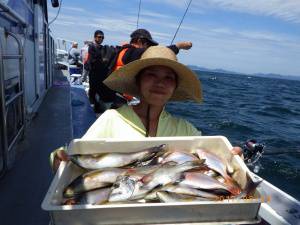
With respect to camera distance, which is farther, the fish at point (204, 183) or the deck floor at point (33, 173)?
the deck floor at point (33, 173)

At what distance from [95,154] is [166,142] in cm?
45

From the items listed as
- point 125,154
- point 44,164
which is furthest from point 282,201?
point 44,164

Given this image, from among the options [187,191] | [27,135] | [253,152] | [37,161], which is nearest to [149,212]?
[187,191]

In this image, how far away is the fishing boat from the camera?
8.58ft

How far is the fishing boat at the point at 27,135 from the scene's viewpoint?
103 inches

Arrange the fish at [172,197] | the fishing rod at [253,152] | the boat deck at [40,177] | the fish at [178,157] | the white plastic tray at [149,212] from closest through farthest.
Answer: the white plastic tray at [149,212], the fish at [172,197], the fish at [178,157], the boat deck at [40,177], the fishing rod at [253,152]

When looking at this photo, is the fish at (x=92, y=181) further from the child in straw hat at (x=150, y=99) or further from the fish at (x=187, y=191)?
the child in straw hat at (x=150, y=99)

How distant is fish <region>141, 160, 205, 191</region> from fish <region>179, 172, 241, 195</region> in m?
0.05

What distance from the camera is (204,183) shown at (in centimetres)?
178

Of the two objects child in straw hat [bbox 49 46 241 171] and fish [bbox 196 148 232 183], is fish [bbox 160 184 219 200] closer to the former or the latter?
fish [bbox 196 148 232 183]

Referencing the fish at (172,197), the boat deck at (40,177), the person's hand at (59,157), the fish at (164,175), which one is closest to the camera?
the fish at (172,197)

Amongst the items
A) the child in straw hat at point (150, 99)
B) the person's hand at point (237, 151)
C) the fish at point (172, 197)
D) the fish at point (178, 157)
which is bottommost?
the fish at point (172, 197)

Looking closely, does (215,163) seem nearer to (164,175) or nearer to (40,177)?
(164,175)

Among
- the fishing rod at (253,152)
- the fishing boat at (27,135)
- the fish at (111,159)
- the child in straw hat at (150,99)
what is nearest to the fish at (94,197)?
the fish at (111,159)
